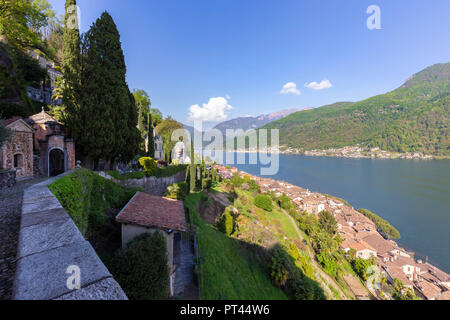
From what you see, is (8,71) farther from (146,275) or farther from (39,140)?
(146,275)

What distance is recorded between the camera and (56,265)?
4.80 ft

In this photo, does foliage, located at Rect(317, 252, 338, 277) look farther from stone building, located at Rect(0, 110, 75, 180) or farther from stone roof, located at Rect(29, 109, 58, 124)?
stone roof, located at Rect(29, 109, 58, 124)

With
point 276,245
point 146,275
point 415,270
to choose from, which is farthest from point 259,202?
point 146,275

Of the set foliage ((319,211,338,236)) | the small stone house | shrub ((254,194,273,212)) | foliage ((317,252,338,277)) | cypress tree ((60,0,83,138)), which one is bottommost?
foliage ((317,252,338,277))

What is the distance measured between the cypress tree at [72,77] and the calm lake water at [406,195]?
149 feet

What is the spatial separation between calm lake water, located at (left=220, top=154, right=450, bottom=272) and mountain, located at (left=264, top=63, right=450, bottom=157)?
42.5 m

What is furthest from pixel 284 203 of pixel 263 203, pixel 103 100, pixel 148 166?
pixel 103 100

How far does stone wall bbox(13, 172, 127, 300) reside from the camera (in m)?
1.21

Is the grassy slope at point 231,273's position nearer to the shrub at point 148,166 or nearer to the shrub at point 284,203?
the shrub at point 148,166

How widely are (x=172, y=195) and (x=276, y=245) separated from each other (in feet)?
29.6

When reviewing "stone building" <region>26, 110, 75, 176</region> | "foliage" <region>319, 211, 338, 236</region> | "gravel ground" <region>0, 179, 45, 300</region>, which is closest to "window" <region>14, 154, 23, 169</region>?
"stone building" <region>26, 110, 75, 176</region>

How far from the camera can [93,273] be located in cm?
141

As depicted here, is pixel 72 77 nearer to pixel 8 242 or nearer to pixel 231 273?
pixel 8 242

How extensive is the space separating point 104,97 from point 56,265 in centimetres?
1137
